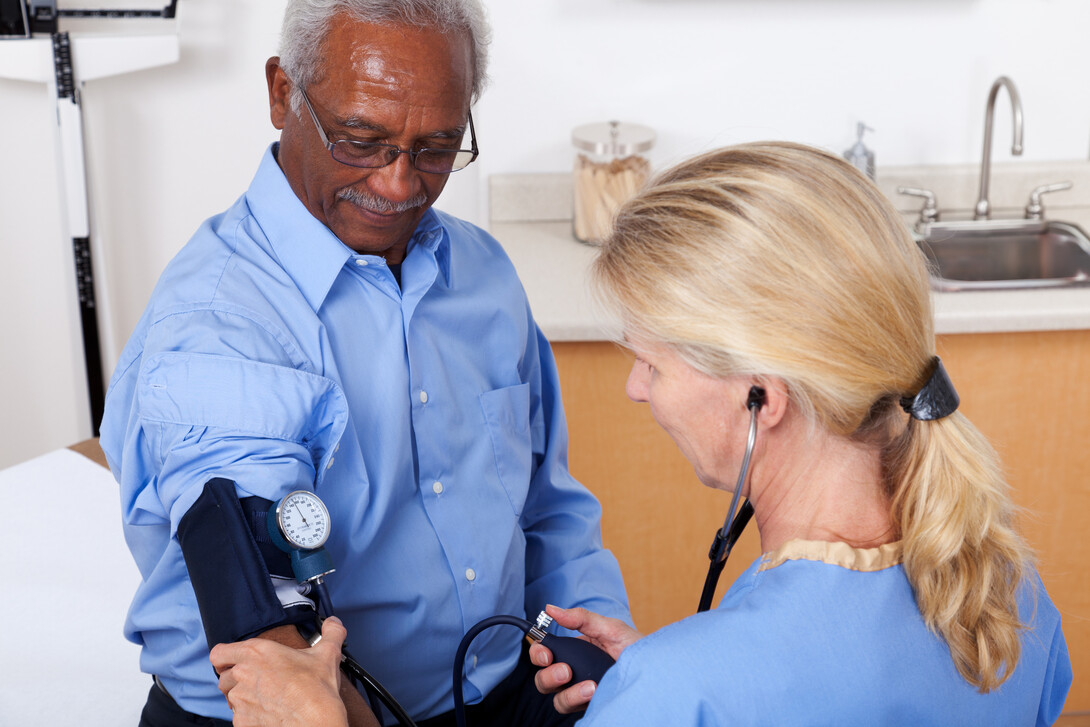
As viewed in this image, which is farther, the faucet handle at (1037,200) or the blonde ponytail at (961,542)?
the faucet handle at (1037,200)

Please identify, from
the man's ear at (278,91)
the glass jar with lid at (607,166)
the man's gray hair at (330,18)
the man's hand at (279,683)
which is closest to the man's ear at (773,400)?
the man's hand at (279,683)

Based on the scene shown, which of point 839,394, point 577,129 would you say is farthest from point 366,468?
point 577,129

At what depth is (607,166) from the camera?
7.86 ft

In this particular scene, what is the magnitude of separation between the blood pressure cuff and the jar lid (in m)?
1.59

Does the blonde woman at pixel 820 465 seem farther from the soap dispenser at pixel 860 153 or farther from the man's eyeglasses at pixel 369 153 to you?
the soap dispenser at pixel 860 153

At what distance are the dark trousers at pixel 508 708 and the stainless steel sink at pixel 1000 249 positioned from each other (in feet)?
5.21

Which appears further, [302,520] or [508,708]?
[508,708]

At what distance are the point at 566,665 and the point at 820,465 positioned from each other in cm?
39

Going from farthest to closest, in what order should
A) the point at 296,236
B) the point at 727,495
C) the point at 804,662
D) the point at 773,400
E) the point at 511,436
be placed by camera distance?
the point at 727,495 → the point at 511,436 → the point at 296,236 → the point at 773,400 → the point at 804,662

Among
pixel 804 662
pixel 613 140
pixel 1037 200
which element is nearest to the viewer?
pixel 804 662

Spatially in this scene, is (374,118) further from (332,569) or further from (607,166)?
(607,166)

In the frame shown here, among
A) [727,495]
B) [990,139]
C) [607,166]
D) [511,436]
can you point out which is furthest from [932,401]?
[990,139]

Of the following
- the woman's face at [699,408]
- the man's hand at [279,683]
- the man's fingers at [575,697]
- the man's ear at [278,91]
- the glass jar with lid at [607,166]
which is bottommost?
the man's fingers at [575,697]

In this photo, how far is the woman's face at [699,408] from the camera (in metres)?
0.99
